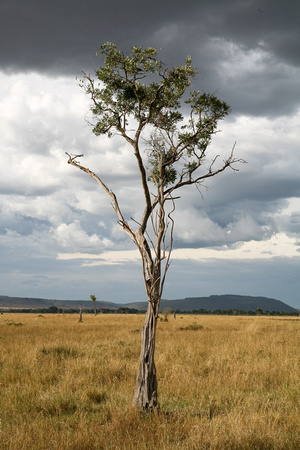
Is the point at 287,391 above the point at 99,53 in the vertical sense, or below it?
below

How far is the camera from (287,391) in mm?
9125

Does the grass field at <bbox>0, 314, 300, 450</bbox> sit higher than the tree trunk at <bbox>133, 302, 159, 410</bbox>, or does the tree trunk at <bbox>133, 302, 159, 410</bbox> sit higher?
the tree trunk at <bbox>133, 302, 159, 410</bbox>

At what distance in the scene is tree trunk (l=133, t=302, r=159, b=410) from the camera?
284 inches

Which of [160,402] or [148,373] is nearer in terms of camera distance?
[148,373]

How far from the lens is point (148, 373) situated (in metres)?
7.33

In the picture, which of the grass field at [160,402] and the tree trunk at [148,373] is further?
the tree trunk at [148,373]

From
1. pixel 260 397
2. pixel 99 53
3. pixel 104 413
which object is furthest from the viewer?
pixel 99 53

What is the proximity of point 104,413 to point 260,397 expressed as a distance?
3.66m

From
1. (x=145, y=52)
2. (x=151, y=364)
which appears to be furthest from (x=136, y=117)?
(x=151, y=364)

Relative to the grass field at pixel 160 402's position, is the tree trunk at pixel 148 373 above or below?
above

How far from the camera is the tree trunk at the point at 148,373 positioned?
721cm

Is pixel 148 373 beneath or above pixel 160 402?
above

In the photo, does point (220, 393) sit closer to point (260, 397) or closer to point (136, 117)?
point (260, 397)

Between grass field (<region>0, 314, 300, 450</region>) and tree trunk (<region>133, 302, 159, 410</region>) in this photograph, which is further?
tree trunk (<region>133, 302, 159, 410</region>)
